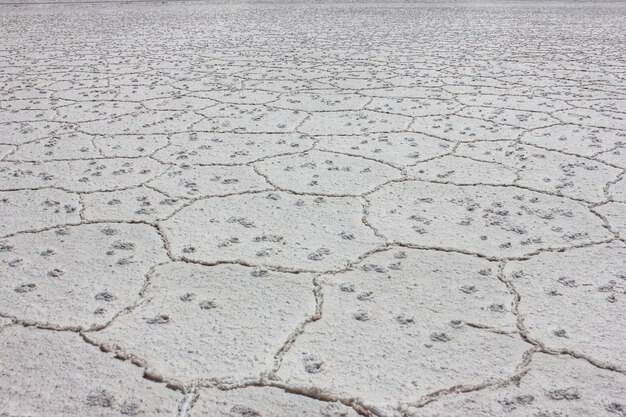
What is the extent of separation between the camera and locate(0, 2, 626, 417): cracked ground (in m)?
1.12

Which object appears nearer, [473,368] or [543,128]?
[473,368]

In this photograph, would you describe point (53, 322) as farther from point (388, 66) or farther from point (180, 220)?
point (388, 66)

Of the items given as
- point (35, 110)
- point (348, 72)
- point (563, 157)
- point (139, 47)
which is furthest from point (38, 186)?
point (139, 47)

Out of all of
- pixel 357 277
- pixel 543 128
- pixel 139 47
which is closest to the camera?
pixel 357 277

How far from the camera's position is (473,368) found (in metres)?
1.16

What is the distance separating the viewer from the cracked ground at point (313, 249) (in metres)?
1.12

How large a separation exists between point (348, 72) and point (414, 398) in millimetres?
3568

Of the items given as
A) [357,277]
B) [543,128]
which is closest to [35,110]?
[357,277]

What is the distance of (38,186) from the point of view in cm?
209

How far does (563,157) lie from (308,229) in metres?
1.25

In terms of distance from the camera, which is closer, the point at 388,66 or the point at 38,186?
the point at 38,186

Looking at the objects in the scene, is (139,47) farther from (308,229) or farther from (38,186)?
(308,229)

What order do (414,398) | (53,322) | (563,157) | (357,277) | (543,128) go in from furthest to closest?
(543,128) < (563,157) < (357,277) < (53,322) < (414,398)

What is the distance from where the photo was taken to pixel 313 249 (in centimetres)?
165
